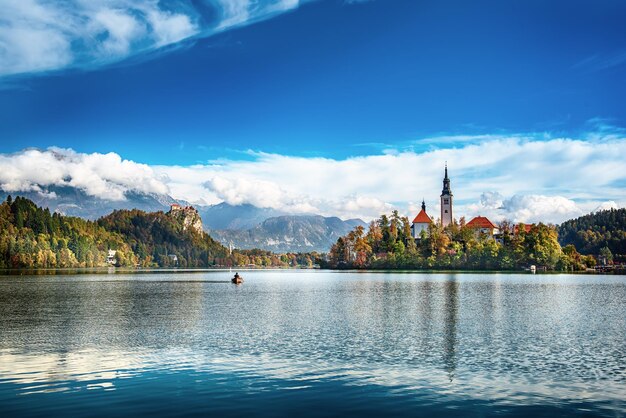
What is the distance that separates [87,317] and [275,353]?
2588cm

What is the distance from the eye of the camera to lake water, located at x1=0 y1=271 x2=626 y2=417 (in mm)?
21250

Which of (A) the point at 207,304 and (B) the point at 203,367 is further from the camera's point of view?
(A) the point at 207,304

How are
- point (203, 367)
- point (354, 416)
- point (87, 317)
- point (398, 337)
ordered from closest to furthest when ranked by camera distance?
1. point (354, 416)
2. point (203, 367)
3. point (398, 337)
4. point (87, 317)

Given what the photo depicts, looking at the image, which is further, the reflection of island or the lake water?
the reflection of island

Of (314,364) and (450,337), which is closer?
(314,364)

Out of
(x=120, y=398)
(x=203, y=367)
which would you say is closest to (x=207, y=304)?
(x=203, y=367)

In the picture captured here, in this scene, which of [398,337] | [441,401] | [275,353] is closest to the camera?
[441,401]

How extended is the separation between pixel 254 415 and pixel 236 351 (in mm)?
13215

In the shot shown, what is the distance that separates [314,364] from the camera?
28750 millimetres

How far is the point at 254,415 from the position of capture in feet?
65.2

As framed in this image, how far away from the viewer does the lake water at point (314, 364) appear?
2125cm

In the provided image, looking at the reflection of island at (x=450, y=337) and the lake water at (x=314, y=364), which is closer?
the lake water at (x=314, y=364)

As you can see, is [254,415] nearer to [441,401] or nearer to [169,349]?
[441,401]

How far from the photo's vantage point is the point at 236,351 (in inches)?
1293
